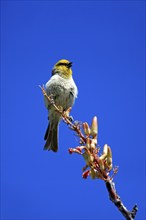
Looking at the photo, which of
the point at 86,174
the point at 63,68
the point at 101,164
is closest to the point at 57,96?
the point at 63,68

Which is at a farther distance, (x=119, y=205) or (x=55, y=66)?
(x=55, y=66)

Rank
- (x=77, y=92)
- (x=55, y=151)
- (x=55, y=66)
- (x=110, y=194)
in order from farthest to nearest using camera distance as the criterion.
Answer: (x=55, y=66)
(x=77, y=92)
(x=55, y=151)
(x=110, y=194)

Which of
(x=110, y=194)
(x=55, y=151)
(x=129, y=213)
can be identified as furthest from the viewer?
(x=55, y=151)

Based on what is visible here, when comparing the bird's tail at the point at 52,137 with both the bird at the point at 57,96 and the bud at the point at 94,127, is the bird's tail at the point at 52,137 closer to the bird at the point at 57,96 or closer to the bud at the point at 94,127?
the bird at the point at 57,96

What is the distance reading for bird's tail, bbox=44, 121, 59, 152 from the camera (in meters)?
8.77

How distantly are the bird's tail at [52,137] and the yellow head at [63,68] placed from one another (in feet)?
4.46

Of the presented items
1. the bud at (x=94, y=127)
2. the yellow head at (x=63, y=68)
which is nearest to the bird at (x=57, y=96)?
the yellow head at (x=63, y=68)

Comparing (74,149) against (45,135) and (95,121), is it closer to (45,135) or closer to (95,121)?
(95,121)

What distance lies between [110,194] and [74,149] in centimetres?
66

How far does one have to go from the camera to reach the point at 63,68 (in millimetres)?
10180

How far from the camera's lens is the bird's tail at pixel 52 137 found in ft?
28.8

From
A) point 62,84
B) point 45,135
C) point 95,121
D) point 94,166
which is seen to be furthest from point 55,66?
point 94,166

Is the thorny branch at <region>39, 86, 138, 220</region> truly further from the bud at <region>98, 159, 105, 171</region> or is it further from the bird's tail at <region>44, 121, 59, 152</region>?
the bird's tail at <region>44, 121, 59, 152</region>

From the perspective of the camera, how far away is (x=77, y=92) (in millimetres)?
9648
